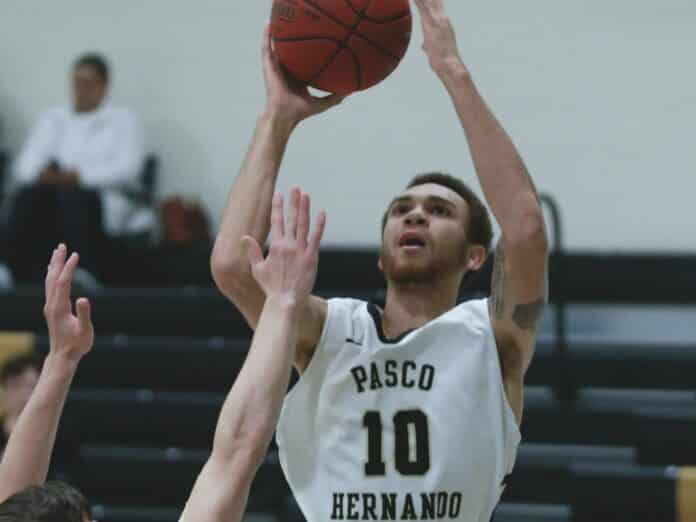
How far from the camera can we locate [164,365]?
23.7ft

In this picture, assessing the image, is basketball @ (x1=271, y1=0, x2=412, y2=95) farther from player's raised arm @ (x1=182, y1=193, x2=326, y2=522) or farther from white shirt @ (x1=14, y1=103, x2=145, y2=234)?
white shirt @ (x1=14, y1=103, x2=145, y2=234)

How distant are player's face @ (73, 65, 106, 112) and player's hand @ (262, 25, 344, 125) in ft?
15.4

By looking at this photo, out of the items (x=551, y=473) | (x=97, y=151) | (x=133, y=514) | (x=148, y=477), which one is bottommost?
(x=133, y=514)

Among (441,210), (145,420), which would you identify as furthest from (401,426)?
(145,420)

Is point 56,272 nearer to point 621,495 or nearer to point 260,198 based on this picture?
point 260,198

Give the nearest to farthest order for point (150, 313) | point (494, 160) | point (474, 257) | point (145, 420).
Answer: point (494, 160) → point (474, 257) → point (145, 420) → point (150, 313)

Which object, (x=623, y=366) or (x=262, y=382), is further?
(x=623, y=366)

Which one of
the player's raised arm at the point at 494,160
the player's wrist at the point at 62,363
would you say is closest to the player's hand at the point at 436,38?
the player's raised arm at the point at 494,160

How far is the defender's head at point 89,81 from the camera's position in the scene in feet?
26.9

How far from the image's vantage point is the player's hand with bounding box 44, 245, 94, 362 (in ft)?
10.4

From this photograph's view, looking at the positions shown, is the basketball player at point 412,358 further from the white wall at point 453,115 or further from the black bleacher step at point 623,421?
the white wall at point 453,115

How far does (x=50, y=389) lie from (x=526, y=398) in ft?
12.9

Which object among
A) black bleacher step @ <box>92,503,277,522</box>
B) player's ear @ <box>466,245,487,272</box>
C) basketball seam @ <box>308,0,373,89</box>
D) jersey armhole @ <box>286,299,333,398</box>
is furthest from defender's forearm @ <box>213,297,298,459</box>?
black bleacher step @ <box>92,503,277,522</box>

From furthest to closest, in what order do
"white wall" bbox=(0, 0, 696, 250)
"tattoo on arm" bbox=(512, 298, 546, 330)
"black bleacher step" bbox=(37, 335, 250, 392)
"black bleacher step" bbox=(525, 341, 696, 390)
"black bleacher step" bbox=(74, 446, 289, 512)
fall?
"white wall" bbox=(0, 0, 696, 250) < "black bleacher step" bbox=(37, 335, 250, 392) < "black bleacher step" bbox=(525, 341, 696, 390) < "black bleacher step" bbox=(74, 446, 289, 512) < "tattoo on arm" bbox=(512, 298, 546, 330)
